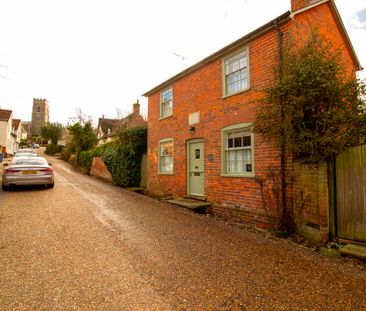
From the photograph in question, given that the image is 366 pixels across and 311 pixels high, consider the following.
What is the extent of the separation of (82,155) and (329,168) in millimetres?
21992

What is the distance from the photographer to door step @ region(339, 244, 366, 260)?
13.8 feet

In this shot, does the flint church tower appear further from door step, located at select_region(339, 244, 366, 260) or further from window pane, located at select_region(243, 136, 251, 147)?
door step, located at select_region(339, 244, 366, 260)

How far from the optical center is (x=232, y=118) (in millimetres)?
7570

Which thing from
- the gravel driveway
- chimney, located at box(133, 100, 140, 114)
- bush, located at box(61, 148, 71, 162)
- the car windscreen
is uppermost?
chimney, located at box(133, 100, 140, 114)

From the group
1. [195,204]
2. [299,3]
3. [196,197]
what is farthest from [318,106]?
[196,197]

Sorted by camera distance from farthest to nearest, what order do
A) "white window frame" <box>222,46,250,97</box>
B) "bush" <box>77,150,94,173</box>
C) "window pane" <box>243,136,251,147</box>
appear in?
1. "bush" <box>77,150,94,173</box>
2. "white window frame" <box>222,46,250,97</box>
3. "window pane" <box>243,136,251,147</box>

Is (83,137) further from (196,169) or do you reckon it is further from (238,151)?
(238,151)

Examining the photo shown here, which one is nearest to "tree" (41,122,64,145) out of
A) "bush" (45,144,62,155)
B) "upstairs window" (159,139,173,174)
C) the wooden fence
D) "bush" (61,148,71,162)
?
"bush" (45,144,62,155)

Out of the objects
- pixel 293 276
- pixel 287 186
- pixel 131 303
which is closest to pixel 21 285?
pixel 131 303

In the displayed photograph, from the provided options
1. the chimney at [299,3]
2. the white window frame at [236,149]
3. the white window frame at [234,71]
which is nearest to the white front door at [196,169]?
the white window frame at [236,149]

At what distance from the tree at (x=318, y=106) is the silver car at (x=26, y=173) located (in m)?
9.61

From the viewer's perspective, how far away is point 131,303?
2.74 meters

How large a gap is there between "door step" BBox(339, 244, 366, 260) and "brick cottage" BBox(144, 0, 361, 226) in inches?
75.8

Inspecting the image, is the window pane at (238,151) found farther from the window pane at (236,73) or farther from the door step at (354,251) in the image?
the door step at (354,251)
